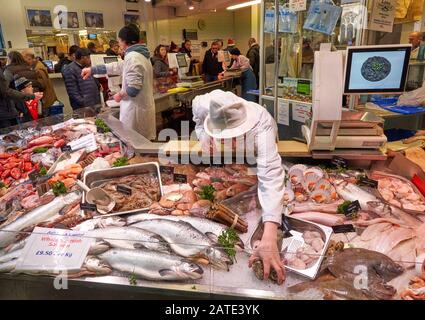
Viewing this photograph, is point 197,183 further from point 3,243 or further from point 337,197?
point 3,243

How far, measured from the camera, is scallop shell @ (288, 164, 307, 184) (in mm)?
2299

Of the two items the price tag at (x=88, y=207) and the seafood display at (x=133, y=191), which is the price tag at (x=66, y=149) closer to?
the seafood display at (x=133, y=191)

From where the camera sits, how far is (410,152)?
247cm

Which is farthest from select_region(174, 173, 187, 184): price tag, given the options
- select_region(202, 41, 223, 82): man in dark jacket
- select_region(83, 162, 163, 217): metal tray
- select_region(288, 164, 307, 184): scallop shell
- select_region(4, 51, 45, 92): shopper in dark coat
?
select_region(202, 41, 223, 82): man in dark jacket

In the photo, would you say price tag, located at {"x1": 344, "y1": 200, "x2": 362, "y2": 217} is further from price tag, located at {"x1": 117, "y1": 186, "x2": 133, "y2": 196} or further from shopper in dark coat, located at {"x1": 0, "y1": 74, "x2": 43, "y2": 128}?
shopper in dark coat, located at {"x1": 0, "y1": 74, "x2": 43, "y2": 128}

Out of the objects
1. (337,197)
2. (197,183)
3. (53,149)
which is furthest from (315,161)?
(53,149)

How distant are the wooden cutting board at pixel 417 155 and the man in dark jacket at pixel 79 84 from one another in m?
5.16

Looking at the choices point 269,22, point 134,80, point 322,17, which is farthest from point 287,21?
point 134,80

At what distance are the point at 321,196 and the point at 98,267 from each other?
4.47 ft

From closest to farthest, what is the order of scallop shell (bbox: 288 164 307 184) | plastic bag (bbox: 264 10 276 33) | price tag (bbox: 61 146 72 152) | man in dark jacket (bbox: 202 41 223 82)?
scallop shell (bbox: 288 164 307 184) → price tag (bbox: 61 146 72 152) → plastic bag (bbox: 264 10 276 33) → man in dark jacket (bbox: 202 41 223 82)

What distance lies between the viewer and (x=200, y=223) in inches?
73.5

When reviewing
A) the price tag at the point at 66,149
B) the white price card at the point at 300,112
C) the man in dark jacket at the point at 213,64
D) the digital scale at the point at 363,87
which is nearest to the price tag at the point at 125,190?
the price tag at the point at 66,149

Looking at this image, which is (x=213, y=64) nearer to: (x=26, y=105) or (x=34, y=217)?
(x=26, y=105)

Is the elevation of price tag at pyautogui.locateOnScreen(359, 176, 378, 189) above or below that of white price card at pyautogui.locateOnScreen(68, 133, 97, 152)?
below
